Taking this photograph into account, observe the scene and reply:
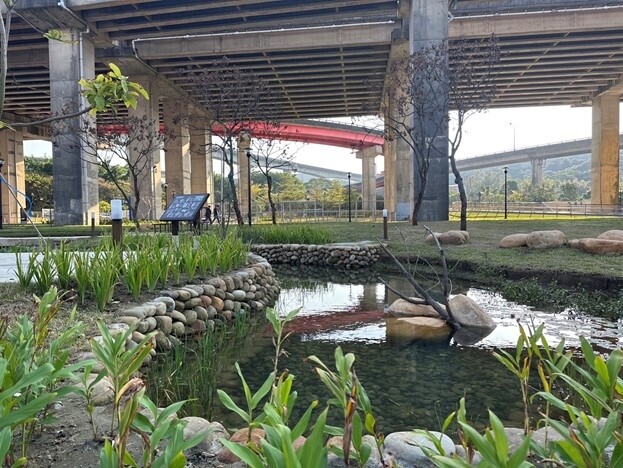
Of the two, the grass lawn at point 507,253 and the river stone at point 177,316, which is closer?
the river stone at point 177,316

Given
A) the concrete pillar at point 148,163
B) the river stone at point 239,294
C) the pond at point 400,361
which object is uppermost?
the concrete pillar at point 148,163

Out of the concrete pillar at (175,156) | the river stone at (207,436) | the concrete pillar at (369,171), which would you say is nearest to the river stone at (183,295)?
the river stone at (207,436)

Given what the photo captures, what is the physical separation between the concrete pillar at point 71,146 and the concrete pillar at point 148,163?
3.86 m

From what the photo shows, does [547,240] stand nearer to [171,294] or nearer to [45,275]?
[171,294]

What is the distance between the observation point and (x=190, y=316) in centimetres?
513

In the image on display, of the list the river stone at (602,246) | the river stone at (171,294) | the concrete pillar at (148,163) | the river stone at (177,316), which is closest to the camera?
the river stone at (177,316)

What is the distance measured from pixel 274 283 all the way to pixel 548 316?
4.03 m

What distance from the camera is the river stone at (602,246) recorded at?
8383 mm

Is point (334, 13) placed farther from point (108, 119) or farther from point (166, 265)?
point (166, 265)

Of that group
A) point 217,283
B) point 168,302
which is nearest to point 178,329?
point 168,302

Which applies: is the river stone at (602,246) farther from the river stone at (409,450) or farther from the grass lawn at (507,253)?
the river stone at (409,450)

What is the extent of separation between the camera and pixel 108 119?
25.4 metres

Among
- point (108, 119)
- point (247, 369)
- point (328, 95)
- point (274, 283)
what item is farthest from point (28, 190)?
point (247, 369)

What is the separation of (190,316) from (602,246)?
7313mm
